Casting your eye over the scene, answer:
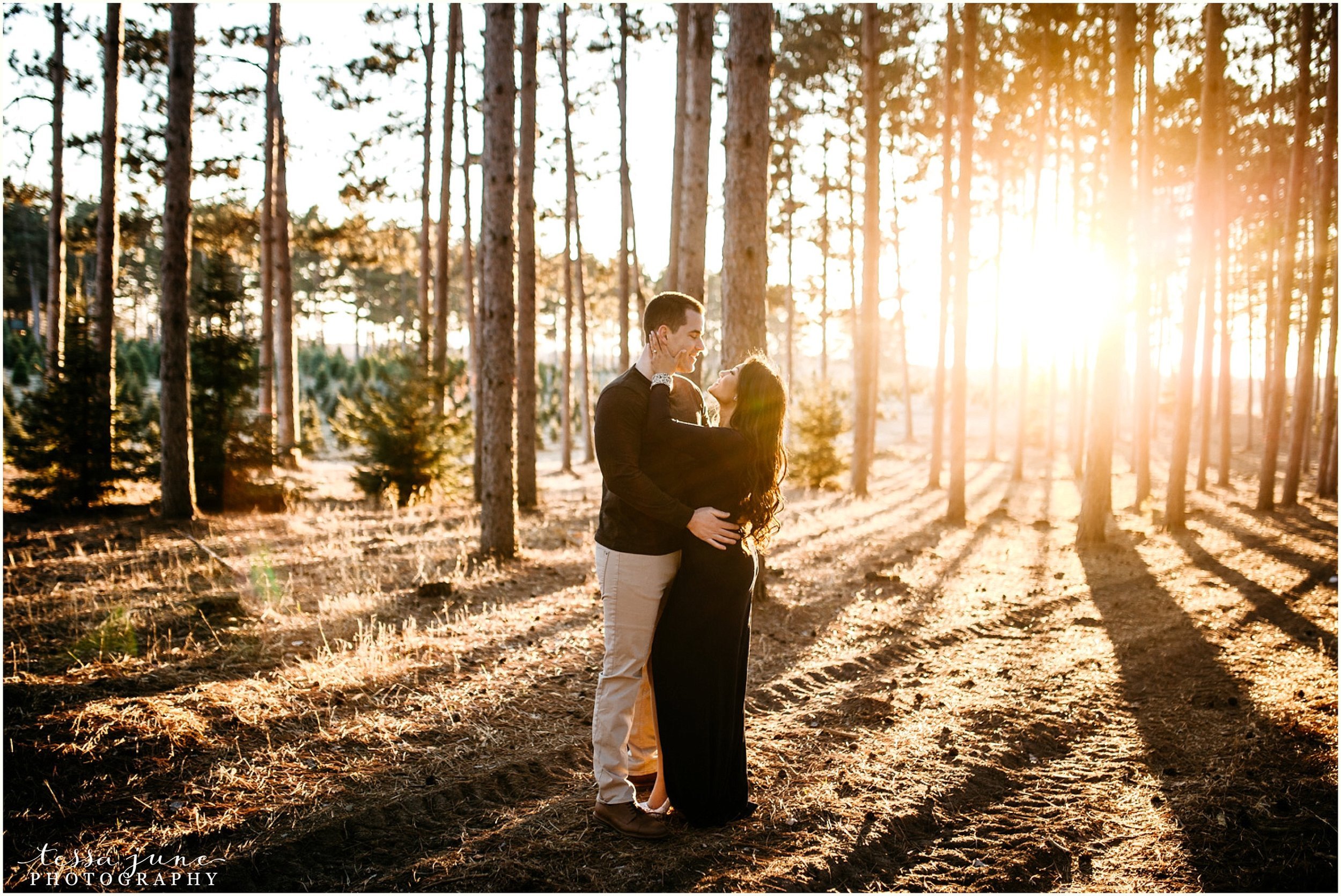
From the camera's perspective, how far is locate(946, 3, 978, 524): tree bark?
13219 millimetres

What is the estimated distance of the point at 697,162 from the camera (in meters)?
8.45

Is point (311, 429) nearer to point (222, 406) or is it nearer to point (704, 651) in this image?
point (222, 406)

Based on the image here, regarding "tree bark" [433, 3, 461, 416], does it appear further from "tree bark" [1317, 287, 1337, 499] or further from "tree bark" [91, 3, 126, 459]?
"tree bark" [1317, 287, 1337, 499]

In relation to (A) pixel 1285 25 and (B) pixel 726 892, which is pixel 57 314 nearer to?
(B) pixel 726 892

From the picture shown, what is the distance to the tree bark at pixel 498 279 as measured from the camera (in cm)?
851

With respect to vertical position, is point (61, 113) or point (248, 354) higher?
point (61, 113)

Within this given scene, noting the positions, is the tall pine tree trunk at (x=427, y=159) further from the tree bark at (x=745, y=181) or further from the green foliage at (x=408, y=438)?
the tree bark at (x=745, y=181)

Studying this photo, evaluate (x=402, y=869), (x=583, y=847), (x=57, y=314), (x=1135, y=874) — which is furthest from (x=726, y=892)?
(x=57, y=314)

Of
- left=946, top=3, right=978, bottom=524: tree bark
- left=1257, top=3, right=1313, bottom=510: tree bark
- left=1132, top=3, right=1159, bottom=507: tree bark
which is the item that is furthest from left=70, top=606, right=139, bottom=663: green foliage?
left=1257, top=3, right=1313, bottom=510: tree bark

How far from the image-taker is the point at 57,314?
623 inches

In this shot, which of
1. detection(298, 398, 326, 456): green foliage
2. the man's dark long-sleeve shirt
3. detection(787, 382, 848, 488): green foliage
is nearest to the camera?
the man's dark long-sleeve shirt

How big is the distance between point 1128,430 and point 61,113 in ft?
192

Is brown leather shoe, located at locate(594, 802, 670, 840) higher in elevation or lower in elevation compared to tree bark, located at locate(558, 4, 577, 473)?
lower

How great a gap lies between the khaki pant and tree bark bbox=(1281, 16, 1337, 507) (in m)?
16.1
